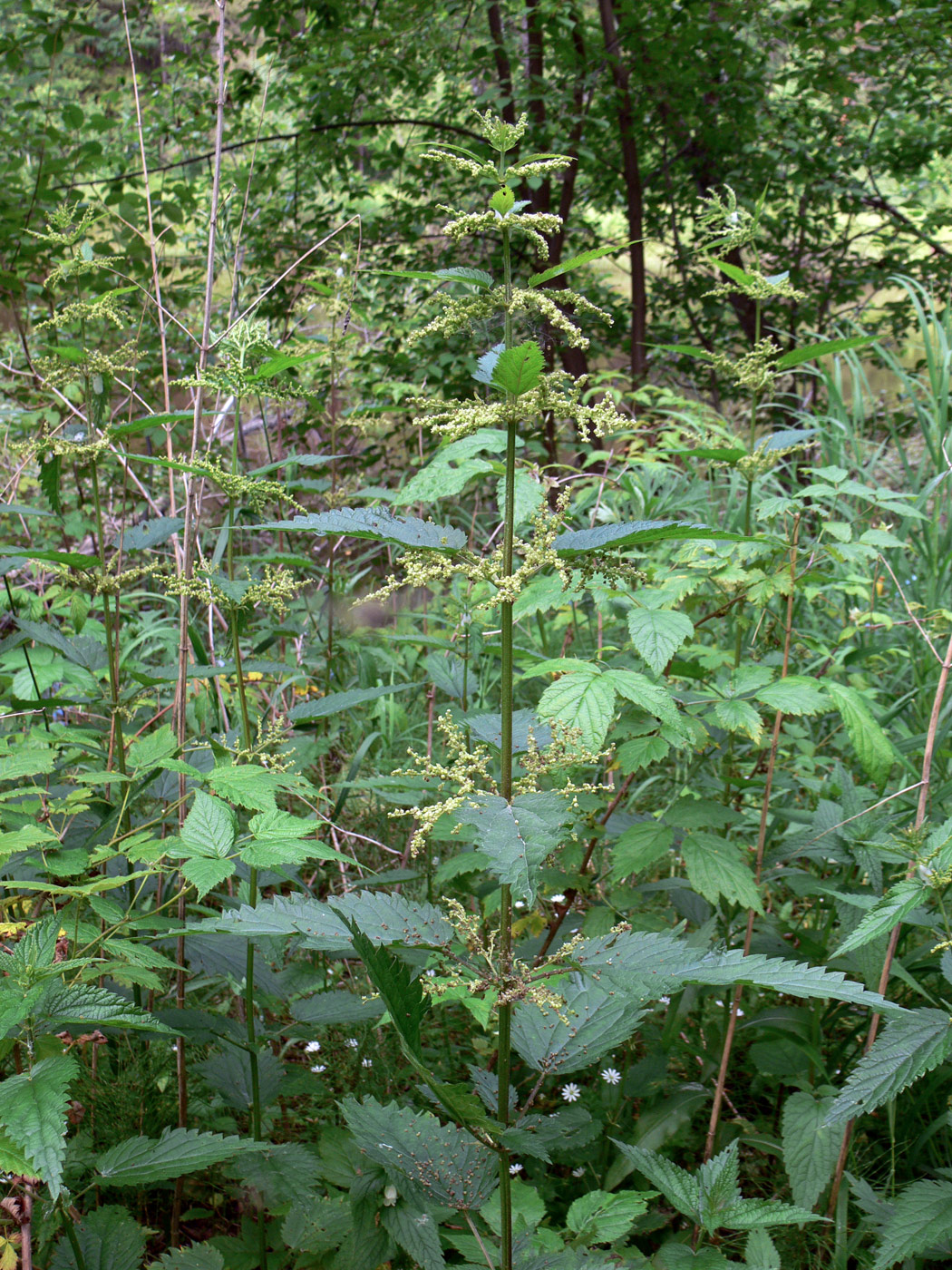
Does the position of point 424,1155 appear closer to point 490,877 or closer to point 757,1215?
point 757,1215

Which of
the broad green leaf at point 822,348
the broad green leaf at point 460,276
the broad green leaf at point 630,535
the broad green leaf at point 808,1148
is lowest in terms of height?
the broad green leaf at point 808,1148

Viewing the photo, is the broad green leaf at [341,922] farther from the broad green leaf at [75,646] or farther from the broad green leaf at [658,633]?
the broad green leaf at [75,646]

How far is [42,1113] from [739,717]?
110 cm

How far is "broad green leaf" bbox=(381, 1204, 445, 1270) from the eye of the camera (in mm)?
1186

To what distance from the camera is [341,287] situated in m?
2.84

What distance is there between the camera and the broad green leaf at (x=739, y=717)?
4.86 feet

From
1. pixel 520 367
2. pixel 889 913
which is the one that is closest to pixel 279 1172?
pixel 889 913

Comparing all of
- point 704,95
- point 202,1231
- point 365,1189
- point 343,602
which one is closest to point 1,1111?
point 365,1189

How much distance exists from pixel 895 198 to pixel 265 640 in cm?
703

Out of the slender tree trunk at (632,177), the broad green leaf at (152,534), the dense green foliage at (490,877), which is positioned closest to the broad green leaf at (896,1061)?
the dense green foliage at (490,877)

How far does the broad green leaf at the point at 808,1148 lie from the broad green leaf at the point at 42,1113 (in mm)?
1079

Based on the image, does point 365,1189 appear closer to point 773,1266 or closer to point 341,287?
point 773,1266

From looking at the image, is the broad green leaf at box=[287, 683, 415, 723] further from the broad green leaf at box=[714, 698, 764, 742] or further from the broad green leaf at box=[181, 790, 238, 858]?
the broad green leaf at box=[714, 698, 764, 742]

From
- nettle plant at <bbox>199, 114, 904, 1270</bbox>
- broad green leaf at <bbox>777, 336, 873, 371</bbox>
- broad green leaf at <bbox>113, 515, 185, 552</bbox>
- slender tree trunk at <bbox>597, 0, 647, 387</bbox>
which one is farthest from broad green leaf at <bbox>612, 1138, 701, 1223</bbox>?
slender tree trunk at <bbox>597, 0, 647, 387</bbox>
